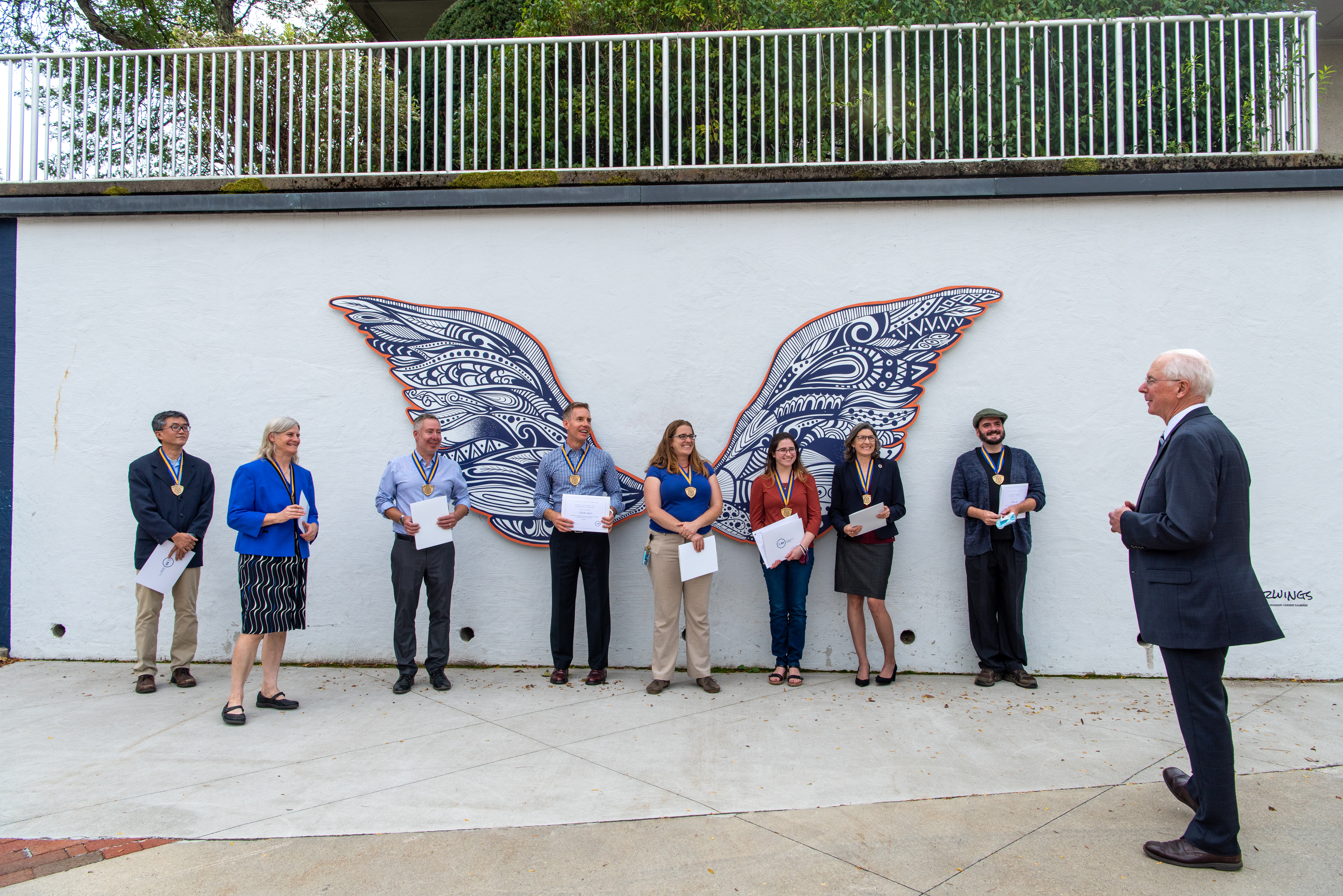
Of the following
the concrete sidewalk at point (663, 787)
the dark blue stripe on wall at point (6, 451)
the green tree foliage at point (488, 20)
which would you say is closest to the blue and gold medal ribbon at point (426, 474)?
the concrete sidewalk at point (663, 787)

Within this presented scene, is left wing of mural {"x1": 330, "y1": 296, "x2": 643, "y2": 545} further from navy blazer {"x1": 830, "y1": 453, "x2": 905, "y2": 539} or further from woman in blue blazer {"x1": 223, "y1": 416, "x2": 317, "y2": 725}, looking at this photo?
navy blazer {"x1": 830, "y1": 453, "x2": 905, "y2": 539}

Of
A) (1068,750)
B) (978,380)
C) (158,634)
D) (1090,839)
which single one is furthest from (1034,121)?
(158,634)

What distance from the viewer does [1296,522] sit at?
19.2ft

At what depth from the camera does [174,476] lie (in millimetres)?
5773

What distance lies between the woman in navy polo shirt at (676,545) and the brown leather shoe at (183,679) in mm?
Answer: 3158

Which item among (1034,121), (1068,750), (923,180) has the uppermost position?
(1034,121)

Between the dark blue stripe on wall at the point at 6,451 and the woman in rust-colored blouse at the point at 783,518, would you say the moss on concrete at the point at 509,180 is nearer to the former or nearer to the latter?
the woman in rust-colored blouse at the point at 783,518

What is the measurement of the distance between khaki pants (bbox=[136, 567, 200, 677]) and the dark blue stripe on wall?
4.58 ft

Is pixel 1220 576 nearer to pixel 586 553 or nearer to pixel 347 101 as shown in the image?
pixel 586 553

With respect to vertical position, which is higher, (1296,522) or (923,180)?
(923,180)

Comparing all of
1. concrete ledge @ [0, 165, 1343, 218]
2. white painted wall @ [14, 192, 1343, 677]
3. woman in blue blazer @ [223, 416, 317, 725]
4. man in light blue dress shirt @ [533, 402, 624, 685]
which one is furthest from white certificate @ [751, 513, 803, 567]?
woman in blue blazer @ [223, 416, 317, 725]

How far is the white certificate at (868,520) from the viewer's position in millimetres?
5480

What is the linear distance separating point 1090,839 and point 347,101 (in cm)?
750

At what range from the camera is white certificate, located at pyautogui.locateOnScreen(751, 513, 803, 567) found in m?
5.52
